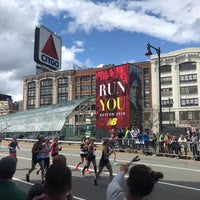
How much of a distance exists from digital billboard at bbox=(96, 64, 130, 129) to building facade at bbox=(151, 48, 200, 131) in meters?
55.2

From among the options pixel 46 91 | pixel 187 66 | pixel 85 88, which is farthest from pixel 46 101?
pixel 187 66

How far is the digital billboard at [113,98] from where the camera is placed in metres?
30.0

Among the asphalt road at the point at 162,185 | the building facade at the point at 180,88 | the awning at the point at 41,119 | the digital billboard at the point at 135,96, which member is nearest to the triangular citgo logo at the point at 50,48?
the asphalt road at the point at 162,185

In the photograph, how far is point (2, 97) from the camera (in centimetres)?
15588

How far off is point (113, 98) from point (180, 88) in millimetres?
62881

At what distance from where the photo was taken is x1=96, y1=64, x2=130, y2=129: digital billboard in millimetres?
30000

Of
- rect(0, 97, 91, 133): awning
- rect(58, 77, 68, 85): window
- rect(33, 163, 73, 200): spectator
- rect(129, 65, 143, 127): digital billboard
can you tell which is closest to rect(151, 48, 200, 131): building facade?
rect(58, 77, 68, 85): window

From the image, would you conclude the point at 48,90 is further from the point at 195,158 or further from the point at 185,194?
the point at 185,194

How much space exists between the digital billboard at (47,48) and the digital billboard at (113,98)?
78.4 ft

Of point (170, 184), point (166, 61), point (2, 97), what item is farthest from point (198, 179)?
point (2, 97)

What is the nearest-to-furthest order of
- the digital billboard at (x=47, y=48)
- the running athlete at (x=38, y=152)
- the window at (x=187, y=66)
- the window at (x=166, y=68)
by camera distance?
the digital billboard at (x=47, y=48), the running athlete at (x=38, y=152), the window at (x=187, y=66), the window at (x=166, y=68)

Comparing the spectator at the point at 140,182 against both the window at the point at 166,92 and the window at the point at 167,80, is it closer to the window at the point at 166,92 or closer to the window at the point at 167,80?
the window at the point at 166,92

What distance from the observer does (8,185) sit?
3.36 meters

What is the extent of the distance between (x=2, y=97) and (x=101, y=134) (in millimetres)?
129663
